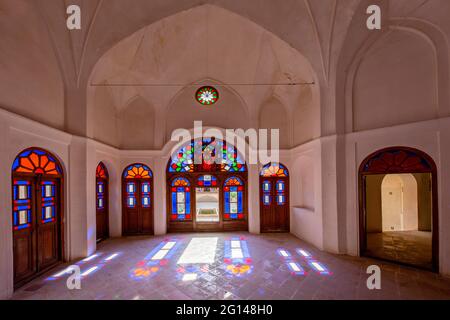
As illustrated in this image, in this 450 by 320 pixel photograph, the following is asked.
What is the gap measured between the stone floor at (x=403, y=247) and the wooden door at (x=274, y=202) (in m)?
3.27

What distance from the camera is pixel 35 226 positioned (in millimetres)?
5238

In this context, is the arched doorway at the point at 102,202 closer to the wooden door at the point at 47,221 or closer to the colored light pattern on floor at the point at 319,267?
the wooden door at the point at 47,221

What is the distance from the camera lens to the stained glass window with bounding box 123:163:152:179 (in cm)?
923

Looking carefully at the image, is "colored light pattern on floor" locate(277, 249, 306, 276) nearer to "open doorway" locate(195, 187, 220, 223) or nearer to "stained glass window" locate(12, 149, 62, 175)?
"open doorway" locate(195, 187, 220, 223)

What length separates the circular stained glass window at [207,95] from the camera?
9.57 m

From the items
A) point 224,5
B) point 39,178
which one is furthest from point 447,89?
point 39,178

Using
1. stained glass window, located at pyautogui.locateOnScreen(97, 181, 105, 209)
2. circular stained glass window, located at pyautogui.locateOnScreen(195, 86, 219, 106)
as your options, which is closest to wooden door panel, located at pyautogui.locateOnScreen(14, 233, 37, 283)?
stained glass window, located at pyautogui.locateOnScreen(97, 181, 105, 209)

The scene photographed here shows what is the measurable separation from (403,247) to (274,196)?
463 cm

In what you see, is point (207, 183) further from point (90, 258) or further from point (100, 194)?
point (90, 258)

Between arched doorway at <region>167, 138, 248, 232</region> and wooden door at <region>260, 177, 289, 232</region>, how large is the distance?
32.8 inches

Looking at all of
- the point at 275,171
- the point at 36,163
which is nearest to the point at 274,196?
the point at 275,171
